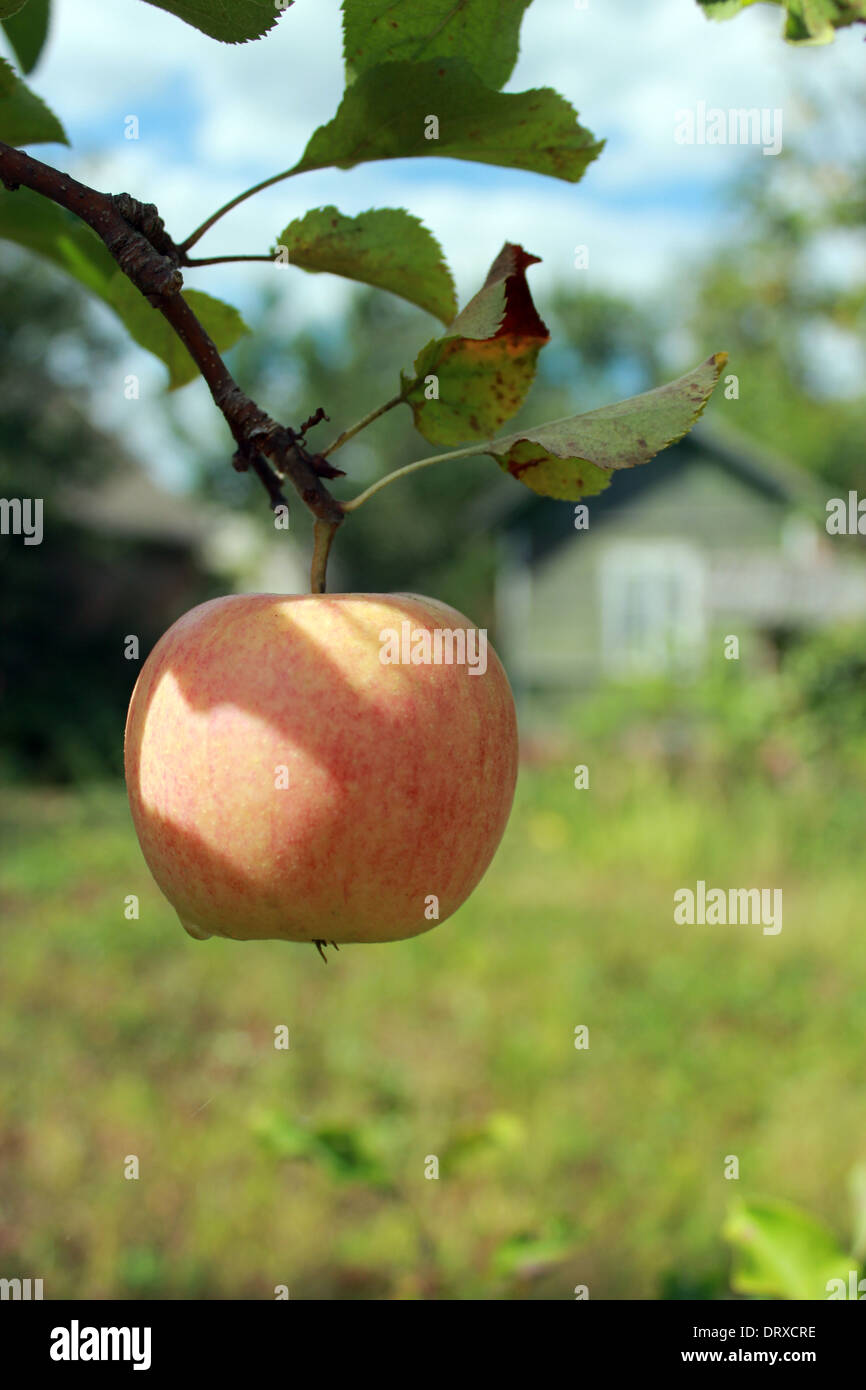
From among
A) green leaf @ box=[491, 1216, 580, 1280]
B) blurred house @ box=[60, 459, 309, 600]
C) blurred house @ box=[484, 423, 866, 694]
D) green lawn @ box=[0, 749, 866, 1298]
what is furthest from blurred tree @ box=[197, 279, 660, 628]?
green leaf @ box=[491, 1216, 580, 1280]

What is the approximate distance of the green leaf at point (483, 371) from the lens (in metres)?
0.65

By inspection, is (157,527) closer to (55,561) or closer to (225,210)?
(55,561)

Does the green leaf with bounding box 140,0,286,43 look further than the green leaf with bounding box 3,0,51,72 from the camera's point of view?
No

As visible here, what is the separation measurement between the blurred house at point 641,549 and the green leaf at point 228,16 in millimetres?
11687

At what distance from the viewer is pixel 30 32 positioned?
0.96 m

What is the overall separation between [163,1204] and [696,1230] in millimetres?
1336

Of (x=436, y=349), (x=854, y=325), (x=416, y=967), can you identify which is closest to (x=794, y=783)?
(x=416, y=967)

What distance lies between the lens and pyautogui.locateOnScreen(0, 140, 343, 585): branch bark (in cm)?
62

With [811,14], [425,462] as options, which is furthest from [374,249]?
[811,14]

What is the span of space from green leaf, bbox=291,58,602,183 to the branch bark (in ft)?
0.51

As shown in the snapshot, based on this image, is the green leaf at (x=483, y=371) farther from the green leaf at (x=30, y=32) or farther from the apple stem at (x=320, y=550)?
the green leaf at (x=30, y=32)

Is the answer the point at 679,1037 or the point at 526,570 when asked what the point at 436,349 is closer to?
the point at 679,1037

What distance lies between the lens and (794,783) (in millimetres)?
7129

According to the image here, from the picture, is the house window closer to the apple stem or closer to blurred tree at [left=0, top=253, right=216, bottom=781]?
blurred tree at [left=0, top=253, right=216, bottom=781]
